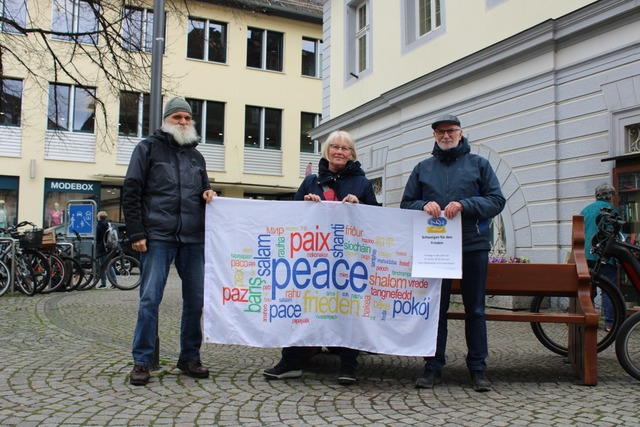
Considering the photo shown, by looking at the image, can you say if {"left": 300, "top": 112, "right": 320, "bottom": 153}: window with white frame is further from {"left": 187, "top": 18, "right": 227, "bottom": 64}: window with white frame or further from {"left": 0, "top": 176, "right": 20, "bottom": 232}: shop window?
{"left": 0, "top": 176, "right": 20, "bottom": 232}: shop window

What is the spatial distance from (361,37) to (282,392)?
12620mm

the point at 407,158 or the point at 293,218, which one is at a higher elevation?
the point at 407,158

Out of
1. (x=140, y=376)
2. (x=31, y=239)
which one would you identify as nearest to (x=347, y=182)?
(x=140, y=376)

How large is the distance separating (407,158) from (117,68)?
601cm

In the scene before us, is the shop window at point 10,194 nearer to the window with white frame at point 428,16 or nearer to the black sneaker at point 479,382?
the window with white frame at point 428,16

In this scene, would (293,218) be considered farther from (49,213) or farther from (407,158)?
(49,213)

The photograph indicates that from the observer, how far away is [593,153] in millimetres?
8688

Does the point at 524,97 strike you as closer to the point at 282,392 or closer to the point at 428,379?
the point at 428,379

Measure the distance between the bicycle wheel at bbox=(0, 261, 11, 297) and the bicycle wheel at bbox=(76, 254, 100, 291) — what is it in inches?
59.9

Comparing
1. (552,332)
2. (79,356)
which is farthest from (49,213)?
(552,332)

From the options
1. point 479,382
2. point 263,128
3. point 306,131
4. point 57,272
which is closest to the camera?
point 479,382

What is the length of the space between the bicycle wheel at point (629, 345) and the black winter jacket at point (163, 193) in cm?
313

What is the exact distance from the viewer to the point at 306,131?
1095 inches

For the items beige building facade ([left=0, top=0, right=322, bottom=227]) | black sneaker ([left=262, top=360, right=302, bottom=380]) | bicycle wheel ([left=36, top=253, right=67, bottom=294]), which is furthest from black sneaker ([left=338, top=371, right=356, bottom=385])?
beige building facade ([left=0, top=0, right=322, bottom=227])
